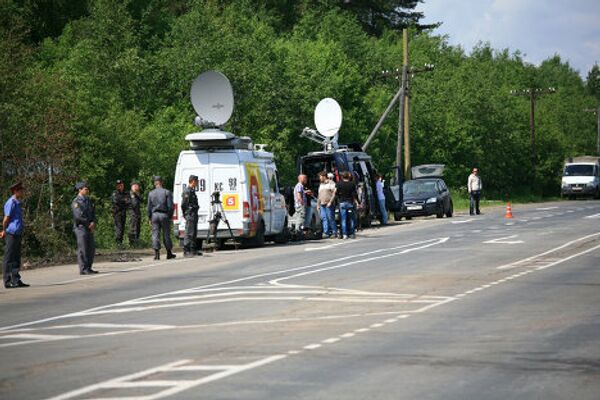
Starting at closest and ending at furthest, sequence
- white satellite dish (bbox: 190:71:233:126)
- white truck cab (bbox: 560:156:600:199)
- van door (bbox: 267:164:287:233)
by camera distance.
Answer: van door (bbox: 267:164:287:233) → white satellite dish (bbox: 190:71:233:126) → white truck cab (bbox: 560:156:600:199)

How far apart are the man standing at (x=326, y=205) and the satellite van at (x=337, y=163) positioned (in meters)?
3.78

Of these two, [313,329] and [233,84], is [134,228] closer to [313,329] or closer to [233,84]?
[233,84]

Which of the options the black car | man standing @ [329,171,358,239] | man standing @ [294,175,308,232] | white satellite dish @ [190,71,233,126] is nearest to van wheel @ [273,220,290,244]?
man standing @ [294,175,308,232]

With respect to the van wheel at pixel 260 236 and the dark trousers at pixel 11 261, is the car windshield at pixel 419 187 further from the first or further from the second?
the dark trousers at pixel 11 261

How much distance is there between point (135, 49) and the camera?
→ 52.1 metres

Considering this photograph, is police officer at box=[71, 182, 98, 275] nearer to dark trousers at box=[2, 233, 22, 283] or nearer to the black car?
dark trousers at box=[2, 233, 22, 283]

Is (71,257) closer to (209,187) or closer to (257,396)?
(209,187)

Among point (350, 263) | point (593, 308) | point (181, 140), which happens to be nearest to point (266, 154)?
point (350, 263)

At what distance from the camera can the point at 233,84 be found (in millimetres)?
52125

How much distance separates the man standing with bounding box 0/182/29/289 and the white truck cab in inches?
2465

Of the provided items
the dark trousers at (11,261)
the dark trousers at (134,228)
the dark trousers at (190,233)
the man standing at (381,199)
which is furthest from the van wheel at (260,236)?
the man standing at (381,199)

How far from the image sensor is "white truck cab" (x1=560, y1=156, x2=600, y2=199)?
264 ft

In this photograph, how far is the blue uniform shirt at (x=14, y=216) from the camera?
2194 centimetres

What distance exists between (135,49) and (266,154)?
20.0m
